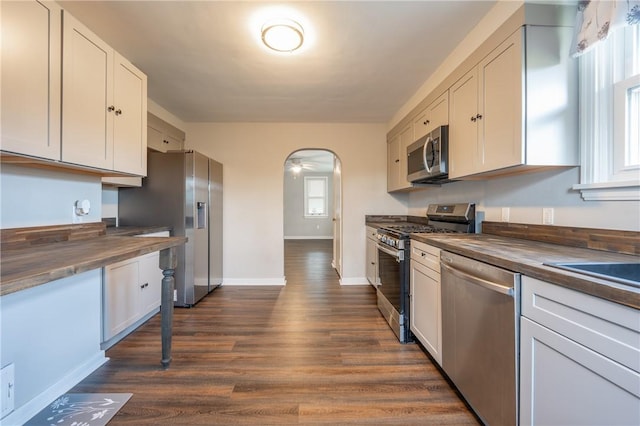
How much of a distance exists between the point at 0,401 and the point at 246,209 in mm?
2884

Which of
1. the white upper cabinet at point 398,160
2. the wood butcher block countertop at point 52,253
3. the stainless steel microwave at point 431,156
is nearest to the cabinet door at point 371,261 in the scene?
the white upper cabinet at point 398,160

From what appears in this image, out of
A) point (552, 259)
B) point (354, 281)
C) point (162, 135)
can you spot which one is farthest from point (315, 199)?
point (552, 259)

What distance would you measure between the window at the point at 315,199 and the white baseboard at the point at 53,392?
7.64 m

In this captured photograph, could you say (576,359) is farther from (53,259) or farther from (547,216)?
(53,259)

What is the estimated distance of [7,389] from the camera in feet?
4.32

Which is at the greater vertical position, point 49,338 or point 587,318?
point 587,318

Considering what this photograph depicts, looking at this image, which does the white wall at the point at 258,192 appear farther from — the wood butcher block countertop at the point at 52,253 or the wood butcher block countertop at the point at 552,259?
the wood butcher block countertop at the point at 552,259

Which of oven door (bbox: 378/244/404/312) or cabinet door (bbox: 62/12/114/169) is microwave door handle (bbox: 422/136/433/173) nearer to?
oven door (bbox: 378/244/404/312)

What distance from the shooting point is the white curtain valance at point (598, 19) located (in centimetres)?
112

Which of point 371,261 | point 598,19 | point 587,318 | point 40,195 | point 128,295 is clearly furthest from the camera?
point 371,261

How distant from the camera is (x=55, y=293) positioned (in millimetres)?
1596

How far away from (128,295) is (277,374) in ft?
4.85

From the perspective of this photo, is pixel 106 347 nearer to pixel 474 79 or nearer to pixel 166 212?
pixel 166 212

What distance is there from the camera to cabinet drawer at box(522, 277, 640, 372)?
747 mm
